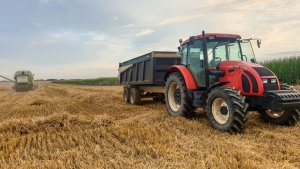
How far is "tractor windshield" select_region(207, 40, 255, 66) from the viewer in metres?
8.64

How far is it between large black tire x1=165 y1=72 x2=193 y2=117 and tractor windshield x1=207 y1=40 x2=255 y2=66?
1.08 meters

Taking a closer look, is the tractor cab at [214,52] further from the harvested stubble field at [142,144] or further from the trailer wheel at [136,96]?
the trailer wheel at [136,96]

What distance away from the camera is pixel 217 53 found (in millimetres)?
8695

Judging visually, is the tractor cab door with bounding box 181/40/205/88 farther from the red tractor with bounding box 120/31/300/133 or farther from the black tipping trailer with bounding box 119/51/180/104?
the black tipping trailer with bounding box 119/51/180/104

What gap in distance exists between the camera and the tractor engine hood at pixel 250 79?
738cm

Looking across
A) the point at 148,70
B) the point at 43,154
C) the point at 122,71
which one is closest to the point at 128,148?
the point at 43,154

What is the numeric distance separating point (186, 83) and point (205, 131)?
1.93 m

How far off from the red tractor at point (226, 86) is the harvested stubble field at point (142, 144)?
0.38 meters

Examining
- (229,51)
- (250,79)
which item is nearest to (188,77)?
(229,51)

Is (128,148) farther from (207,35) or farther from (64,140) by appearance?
(207,35)

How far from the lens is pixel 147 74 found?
502 inches

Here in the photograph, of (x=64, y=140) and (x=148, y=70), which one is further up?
(x=148, y=70)

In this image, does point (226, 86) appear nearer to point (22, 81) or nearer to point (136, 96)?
point (136, 96)

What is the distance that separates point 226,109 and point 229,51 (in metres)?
1.94
